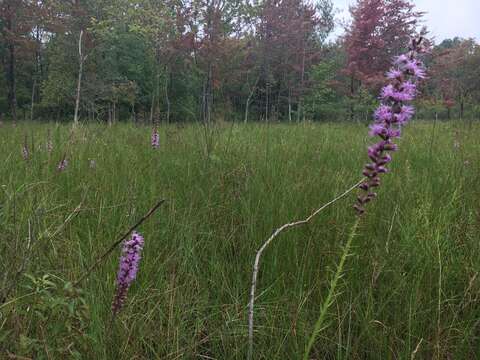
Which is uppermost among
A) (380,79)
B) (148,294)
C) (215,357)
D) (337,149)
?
(380,79)

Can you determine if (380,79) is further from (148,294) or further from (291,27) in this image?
(148,294)

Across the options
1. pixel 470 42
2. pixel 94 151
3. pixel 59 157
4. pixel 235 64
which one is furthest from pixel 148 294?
pixel 470 42

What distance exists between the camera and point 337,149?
4.63m

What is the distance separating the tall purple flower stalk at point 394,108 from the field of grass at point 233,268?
268 millimetres

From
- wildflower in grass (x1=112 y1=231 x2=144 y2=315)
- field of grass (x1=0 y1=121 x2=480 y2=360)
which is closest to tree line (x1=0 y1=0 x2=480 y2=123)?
field of grass (x1=0 y1=121 x2=480 y2=360)

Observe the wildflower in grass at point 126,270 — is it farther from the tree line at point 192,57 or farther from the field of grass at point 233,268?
the tree line at point 192,57

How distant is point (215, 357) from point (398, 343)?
0.67 metres

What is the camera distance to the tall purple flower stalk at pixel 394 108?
1025 millimetres

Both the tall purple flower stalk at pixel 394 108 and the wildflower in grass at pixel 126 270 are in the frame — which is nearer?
the tall purple flower stalk at pixel 394 108

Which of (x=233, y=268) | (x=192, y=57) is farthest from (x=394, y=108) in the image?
(x=192, y=57)

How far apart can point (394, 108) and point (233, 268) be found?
1.10 m

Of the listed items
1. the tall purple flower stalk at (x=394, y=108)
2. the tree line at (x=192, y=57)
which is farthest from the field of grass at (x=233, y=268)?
the tree line at (x=192, y=57)

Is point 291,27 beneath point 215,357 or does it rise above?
above

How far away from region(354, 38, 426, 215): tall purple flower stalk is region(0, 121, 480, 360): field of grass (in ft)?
0.88
